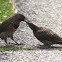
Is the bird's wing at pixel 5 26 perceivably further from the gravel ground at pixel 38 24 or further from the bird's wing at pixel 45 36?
the bird's wing at pixel 45 36

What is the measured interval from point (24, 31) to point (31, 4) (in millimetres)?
4830

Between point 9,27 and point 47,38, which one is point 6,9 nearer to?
point 9,27

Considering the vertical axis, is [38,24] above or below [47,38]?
above

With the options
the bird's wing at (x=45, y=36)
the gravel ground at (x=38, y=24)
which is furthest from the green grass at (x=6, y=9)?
the bird's wing at (x=45, y=36)

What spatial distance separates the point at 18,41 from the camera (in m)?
11.0

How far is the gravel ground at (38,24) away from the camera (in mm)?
8682

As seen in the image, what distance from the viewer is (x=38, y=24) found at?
12.9 m

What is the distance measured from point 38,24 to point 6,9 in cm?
277

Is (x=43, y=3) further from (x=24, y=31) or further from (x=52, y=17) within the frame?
(x=24, y=31)

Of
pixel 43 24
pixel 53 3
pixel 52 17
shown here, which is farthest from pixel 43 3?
pixel 43 24

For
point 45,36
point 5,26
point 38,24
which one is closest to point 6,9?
point 38,24

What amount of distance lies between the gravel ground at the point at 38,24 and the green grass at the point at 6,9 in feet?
1.09

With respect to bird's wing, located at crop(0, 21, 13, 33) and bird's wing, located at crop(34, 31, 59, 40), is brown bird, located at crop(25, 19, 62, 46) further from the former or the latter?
bird's wing, located at crop(0, 21, 13, 33)

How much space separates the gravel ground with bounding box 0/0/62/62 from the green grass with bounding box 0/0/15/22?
0.33 meters
